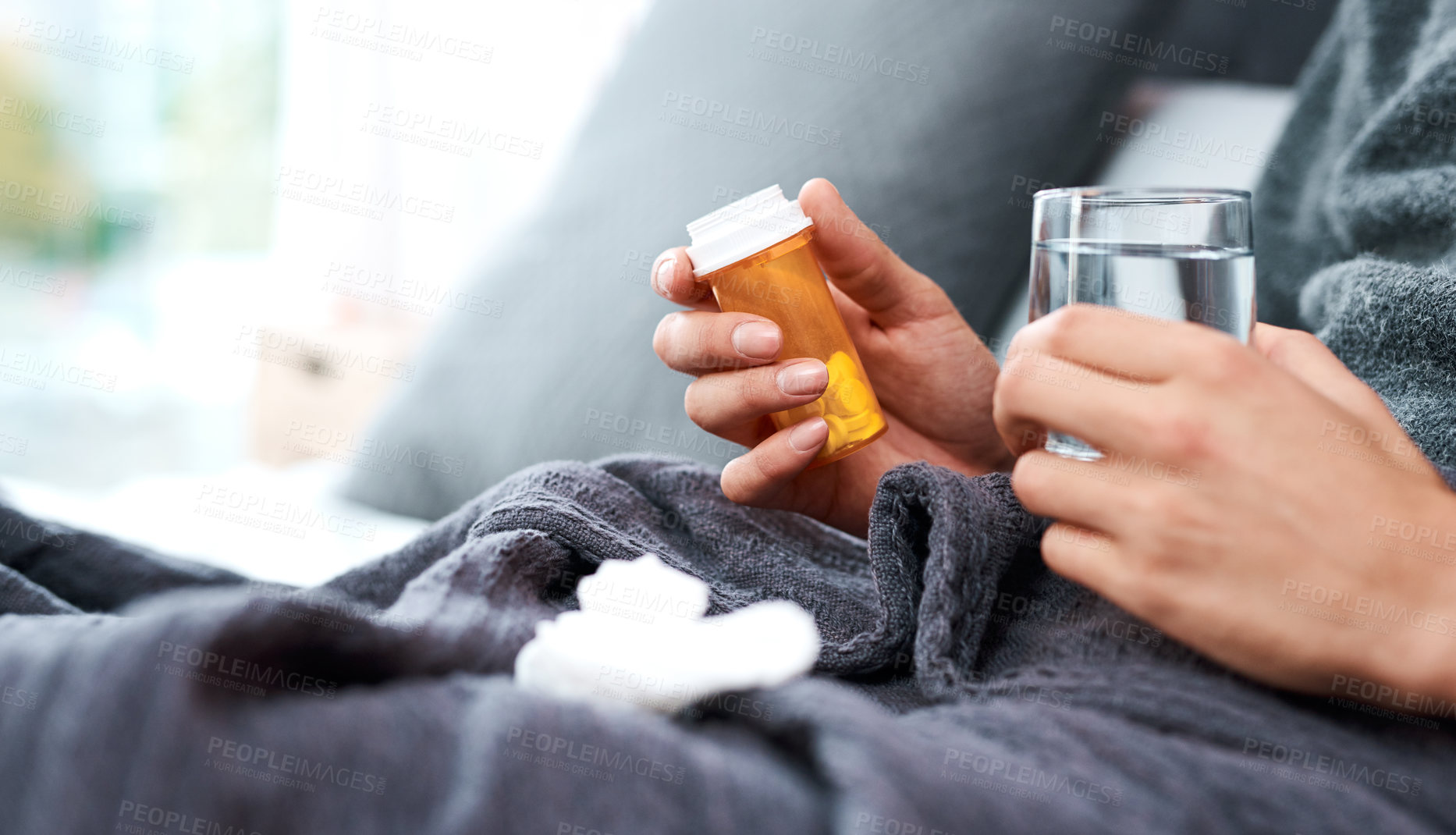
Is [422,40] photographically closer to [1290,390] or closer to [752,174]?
[752,174]

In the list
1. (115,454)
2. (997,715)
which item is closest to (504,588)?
(997,715)

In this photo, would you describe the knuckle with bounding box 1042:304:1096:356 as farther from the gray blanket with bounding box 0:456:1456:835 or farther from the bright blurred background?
the bright blurred background

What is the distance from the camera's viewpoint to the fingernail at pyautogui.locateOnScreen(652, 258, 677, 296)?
567 millimetres

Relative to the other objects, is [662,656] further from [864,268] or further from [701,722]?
[864,268]

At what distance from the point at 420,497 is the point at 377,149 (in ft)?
6.02

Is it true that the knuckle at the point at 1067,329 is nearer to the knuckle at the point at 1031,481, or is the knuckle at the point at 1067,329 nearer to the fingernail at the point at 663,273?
the knuckle at the point at 1031,481

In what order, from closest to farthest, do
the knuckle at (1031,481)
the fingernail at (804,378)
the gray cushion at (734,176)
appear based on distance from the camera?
the knuckle at (1031,481)
the fingernail at (804,378)
the gray cushion at (734,176)

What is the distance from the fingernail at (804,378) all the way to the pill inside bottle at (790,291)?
0.05 feet

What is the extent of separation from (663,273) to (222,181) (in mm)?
2528

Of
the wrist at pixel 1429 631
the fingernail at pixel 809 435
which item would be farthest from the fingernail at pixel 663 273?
the wrist at pixel 1429 631

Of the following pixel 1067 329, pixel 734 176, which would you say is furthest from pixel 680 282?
pixel 734 176

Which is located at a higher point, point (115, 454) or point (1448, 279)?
point (1448, 279)

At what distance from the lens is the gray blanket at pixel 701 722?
0.30 metres

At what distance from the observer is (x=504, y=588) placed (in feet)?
1.49
